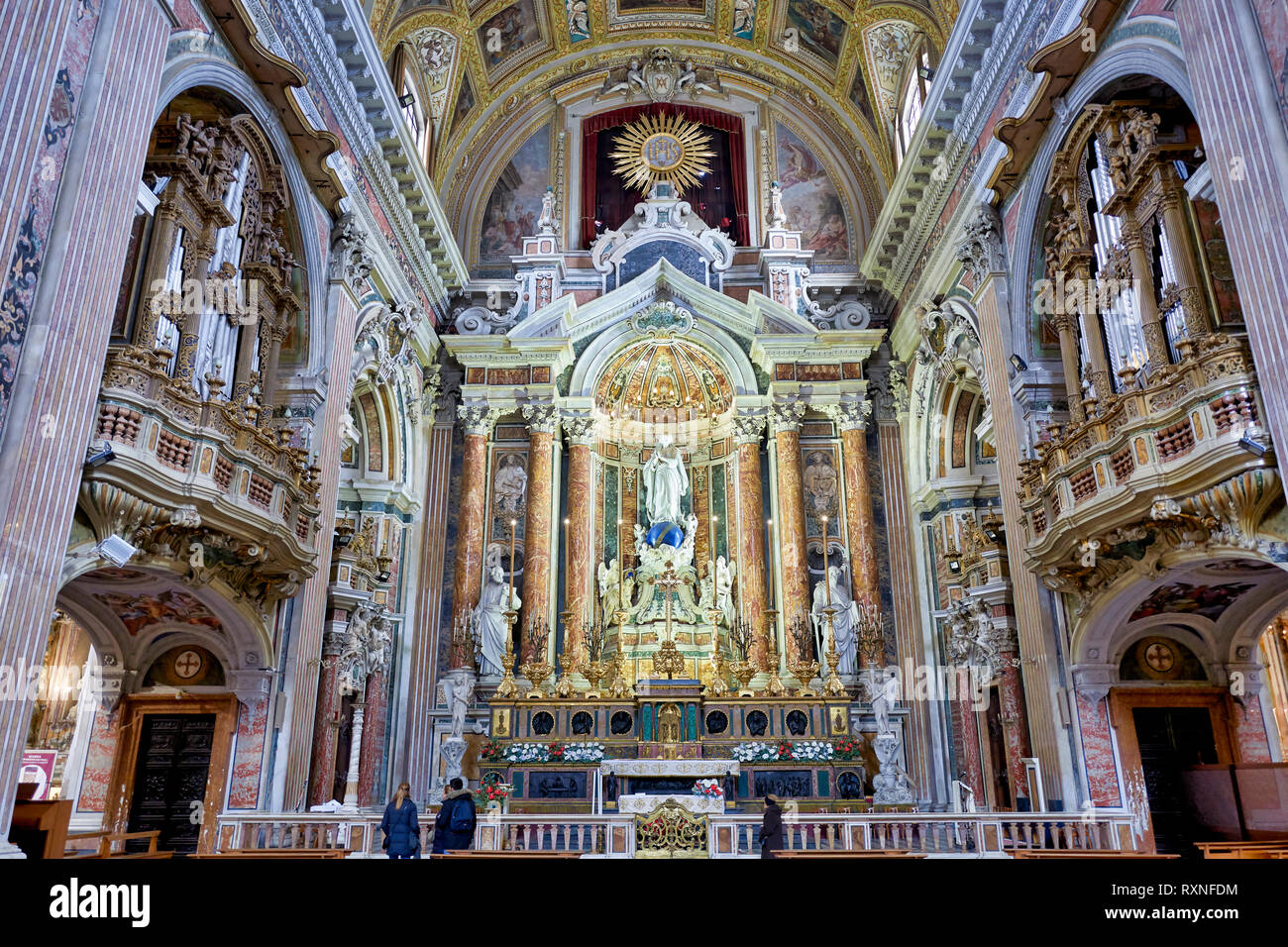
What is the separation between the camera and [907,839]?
11.1 metres

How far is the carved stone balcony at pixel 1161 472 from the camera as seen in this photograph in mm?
9242

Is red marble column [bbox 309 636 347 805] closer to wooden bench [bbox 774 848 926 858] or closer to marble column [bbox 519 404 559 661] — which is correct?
marble column [bbox 519 404 559 661]

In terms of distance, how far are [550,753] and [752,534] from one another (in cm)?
705

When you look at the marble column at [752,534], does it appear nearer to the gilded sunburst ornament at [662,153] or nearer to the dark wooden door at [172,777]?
the gilded sunburst ornament at [662,153]

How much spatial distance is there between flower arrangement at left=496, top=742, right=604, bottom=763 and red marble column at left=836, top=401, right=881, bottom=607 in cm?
653

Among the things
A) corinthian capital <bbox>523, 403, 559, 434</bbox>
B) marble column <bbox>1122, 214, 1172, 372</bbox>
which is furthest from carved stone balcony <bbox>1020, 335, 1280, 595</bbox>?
corinthian capital <bbox>523, 403, 559, 434</bbox>

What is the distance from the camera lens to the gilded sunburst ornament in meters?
25.0

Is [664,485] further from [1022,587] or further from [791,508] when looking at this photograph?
[1022,587]

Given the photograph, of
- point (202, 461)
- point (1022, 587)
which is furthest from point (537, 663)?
point (202, 461)

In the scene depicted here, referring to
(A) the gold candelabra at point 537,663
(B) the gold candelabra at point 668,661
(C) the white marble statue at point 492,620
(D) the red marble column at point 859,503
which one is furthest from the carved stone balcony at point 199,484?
(D) the red marble column at point 859,503

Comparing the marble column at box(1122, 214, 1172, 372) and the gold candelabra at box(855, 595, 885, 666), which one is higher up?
the marble column at box(1122, 214, 1172, 372)

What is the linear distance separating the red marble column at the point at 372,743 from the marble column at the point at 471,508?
1853mm
